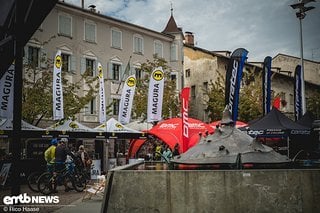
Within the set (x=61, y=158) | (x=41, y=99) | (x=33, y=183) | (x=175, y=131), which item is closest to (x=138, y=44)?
(x=41, y=99)

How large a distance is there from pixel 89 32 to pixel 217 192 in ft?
104

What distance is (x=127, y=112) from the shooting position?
856 inches

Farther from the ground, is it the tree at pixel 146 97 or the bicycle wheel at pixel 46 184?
the tree at pixel 146 97

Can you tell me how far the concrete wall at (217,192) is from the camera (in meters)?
5.78

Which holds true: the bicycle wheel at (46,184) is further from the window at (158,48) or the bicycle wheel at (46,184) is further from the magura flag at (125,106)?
the window at (158,48)

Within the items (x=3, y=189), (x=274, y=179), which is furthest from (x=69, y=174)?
(x=274, y=179)

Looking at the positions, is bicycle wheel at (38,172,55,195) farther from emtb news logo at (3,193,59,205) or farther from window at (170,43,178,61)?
window at (170,43,178,61)

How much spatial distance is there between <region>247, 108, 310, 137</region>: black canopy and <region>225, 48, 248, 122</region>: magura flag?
1340mm

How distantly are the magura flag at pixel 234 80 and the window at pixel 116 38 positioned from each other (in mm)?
24138

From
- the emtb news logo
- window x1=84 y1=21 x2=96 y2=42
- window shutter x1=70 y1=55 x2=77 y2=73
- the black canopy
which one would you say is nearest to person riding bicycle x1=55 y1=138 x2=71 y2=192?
the emtb news logo

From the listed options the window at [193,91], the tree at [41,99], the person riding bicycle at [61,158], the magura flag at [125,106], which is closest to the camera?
the person riding bicycle at [61,158]

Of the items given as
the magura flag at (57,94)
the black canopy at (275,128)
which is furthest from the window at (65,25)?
the black canopy at (275,128)

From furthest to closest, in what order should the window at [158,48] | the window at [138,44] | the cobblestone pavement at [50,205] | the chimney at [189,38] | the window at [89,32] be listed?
the chimney at [189,38] < the window at [158,48] < the window at [138,44] < the window at [89,32] < the cobblestone pavement at [50,205]

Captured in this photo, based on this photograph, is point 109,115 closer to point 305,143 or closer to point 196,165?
point 305,143
